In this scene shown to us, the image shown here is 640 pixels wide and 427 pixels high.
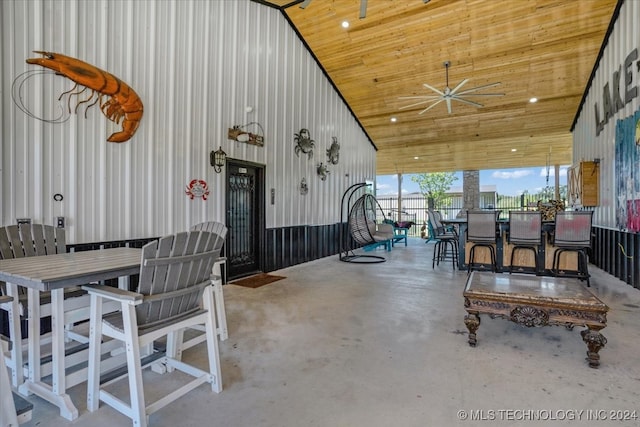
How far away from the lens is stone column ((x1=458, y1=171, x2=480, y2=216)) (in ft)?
44.0

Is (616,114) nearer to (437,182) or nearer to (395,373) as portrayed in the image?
(395,373)

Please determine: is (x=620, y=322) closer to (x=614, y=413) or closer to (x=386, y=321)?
(x=614, y=413)

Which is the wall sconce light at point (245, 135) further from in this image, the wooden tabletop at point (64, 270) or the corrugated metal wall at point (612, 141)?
the corrugated metal wall at point (612, 141)

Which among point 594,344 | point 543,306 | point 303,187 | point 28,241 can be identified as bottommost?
point 594,344

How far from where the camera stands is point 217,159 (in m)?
5.04

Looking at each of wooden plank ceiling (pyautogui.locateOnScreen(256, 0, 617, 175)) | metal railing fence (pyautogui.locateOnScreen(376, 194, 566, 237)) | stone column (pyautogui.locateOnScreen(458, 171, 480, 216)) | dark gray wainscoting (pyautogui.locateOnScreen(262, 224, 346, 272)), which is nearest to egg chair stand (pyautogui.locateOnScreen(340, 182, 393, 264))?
dark gray wainscoting (pyautogui.locateOnScreen(262, 224, 346, 272))

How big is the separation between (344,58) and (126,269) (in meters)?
6.54

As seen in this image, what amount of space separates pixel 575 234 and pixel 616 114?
2223 mm

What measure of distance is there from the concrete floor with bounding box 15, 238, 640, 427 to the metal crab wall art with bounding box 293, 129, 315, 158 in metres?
3.75

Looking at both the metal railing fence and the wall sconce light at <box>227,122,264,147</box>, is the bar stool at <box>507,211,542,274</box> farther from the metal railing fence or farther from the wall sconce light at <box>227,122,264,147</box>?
the metal railing fence

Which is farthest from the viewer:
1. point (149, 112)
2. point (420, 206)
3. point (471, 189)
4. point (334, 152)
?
point (420, 206)

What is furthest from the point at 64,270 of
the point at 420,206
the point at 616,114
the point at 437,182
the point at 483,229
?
the point at 437,182

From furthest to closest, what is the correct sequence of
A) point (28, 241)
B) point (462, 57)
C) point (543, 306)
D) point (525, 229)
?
point (462, 57)
point (525, 229)
point (28, 241)
point (543, 306)

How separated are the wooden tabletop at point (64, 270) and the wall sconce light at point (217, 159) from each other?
102 inches
